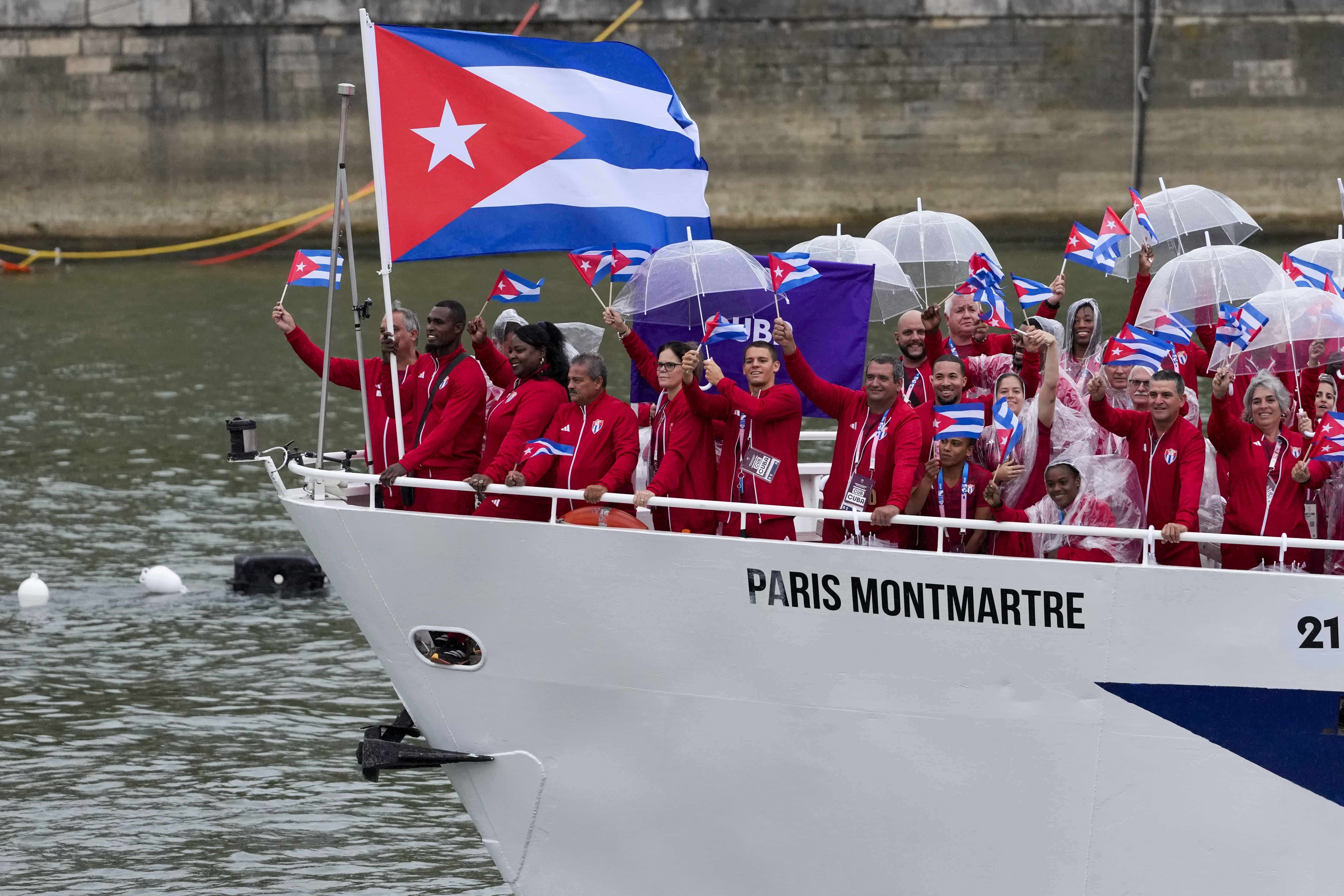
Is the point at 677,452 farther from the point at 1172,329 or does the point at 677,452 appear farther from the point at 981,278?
the point at 1172,329

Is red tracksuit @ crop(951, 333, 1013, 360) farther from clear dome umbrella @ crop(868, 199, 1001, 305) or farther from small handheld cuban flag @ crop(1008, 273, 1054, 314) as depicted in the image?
clear dome umbrella @ crop(868, 199, 1001, 305)

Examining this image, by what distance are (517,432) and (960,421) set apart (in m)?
2.46

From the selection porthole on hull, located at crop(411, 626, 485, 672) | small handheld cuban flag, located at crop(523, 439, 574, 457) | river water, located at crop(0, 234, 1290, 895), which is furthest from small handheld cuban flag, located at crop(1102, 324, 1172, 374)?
river water, located at crop(0, 234, 1290, 895)

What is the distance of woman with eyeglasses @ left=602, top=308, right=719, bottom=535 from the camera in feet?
31.7

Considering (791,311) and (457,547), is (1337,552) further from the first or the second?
(457,547)

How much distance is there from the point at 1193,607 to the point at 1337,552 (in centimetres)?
95

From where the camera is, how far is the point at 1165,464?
30.7ft

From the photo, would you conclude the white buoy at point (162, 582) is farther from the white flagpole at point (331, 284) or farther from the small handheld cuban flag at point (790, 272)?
the small handheld cuban flag at point (790, 272)

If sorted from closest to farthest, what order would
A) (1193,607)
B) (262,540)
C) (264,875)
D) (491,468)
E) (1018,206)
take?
1. (1193,607)
2. (491,468)
3. (264,875)
4. (262,540)
5. (1018,206)

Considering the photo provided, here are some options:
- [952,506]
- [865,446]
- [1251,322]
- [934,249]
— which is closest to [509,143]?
[865,446]

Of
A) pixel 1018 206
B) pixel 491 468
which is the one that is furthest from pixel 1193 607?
pixel 1018 206

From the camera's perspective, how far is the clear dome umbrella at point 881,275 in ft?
38.9

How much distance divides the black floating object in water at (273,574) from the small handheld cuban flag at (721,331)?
34.6 feet

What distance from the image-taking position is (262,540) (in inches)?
856
